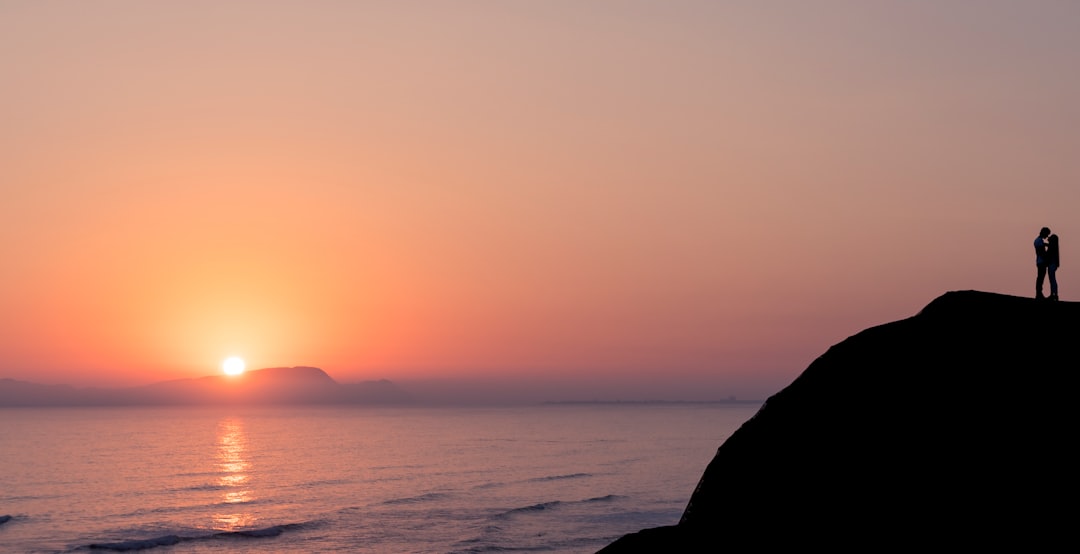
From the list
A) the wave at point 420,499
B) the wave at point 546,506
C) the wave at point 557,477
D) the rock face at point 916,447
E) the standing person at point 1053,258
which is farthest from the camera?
the wave at point 557,477

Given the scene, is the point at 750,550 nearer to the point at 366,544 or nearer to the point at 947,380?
the point at 947,380

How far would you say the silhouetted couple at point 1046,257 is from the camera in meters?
21.5

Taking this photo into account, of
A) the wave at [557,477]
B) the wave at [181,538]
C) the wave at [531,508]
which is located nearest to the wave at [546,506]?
the wave at [531,508]

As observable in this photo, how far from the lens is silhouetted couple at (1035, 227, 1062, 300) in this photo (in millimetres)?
21484

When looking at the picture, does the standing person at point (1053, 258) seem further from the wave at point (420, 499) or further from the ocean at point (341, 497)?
the wave at point (420, 499)

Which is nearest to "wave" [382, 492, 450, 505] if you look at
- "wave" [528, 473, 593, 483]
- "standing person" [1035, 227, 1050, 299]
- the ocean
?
the ocean

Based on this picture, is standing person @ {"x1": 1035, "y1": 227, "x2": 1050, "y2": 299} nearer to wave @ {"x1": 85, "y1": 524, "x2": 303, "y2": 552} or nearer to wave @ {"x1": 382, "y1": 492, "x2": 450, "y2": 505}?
wave @ {"x1": 85, "y1": 524, "x2": 303, "y2": 552}

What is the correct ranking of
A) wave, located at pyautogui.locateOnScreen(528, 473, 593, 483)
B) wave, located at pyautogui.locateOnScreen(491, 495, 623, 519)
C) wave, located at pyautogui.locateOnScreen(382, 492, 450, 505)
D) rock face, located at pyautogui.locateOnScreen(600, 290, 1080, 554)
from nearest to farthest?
rock face, located at pyautogui.locateOnScreen(600, 290, 1080, 554) < wave, located at pyautogui.locateOnScreen(491, 495, 623, 519) < wave, located at pyautogui.locateOnScreen(382, 492, 450, 505) < wave, located at pyautogui.locateOnScreen(528, 473, 593, 483)

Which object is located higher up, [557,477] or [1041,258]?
[1041,258]

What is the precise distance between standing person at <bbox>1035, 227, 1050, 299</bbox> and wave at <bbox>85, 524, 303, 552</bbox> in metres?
51.0

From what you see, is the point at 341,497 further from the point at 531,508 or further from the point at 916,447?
the point at 916,447

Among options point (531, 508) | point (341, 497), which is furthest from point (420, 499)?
point (531, 508)

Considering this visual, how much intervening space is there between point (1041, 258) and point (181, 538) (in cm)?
5331

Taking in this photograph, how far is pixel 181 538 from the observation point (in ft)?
194
